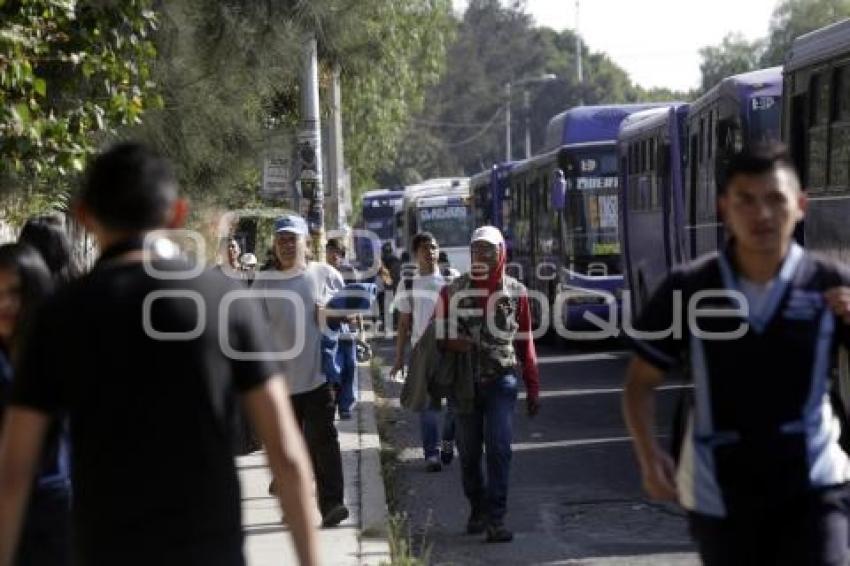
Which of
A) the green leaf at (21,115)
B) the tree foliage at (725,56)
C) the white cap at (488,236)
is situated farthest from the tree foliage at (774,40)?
the green leaf at (21,115)

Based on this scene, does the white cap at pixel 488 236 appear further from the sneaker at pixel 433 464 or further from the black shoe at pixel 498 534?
the sneaker at pixel 433 464

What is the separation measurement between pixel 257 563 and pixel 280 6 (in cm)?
842

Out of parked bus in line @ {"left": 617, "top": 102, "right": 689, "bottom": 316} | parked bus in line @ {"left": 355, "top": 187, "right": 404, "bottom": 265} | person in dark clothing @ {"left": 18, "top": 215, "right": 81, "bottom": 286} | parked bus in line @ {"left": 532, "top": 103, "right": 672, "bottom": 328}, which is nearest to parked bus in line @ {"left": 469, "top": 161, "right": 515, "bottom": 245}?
parked bus in line @ {"left": 532, "top": 103, "right": 672, "bottom": 328}

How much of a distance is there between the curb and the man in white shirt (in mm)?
417

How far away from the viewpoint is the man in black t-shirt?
14.3 ft

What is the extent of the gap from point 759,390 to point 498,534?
5.61 metres

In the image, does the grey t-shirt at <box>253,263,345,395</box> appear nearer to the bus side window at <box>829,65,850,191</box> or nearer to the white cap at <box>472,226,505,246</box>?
the white cap at <box>472,226,505,246</box>

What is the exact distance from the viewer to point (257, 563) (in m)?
9.63

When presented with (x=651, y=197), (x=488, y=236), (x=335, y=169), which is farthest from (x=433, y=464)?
(x=335, y=169)

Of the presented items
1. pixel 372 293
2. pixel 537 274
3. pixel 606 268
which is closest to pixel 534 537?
pixel 372 293

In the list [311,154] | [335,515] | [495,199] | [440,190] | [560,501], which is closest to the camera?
[335,515]

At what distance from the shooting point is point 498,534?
10.6 metres

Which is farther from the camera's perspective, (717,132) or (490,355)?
(717,132)

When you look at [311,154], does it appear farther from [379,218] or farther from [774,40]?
[774,40]
